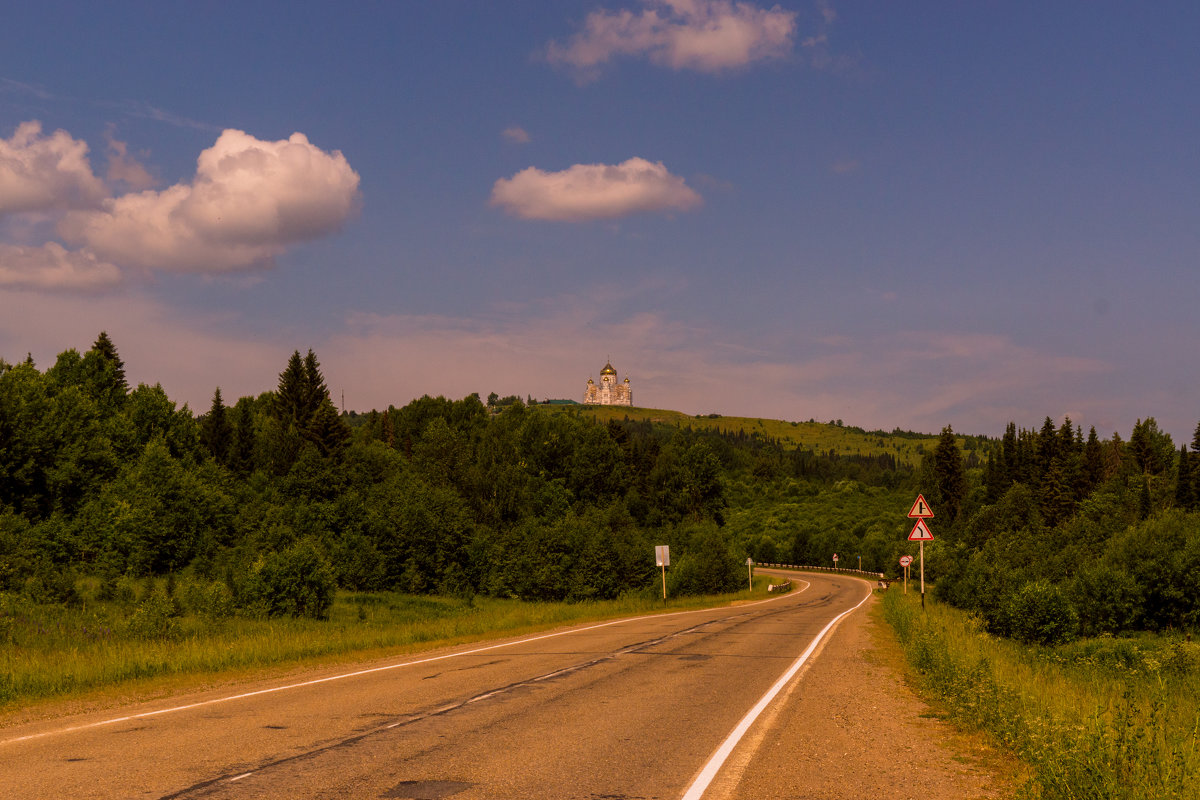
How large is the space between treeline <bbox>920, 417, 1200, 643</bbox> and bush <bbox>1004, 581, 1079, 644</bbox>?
1.8 inches

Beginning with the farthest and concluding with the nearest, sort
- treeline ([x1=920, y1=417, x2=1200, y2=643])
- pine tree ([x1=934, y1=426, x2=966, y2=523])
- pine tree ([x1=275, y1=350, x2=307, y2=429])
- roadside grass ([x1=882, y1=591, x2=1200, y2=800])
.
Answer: pine tree ([x1=934, y1=426, x2=966, y2=523]) < pine tree ([x1=275, y1=350, x2=307, y2=429]) < treeline ([x1=920, y1=417, x2=1200, y2=643]) < roadside grass ([x1=882, y1=591, x2=1200, y2=800])

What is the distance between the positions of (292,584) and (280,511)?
42.0 meters

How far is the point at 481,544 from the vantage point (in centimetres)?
6738

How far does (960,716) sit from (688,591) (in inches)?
1950

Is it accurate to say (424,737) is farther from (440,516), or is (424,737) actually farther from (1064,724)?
(440,516)

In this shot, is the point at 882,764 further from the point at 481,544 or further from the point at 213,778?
the point at 481,544

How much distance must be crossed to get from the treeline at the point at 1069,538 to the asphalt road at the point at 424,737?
29945 mm

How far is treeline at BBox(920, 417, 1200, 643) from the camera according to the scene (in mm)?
46219

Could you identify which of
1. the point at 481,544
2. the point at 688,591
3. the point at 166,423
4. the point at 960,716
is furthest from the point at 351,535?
the point at 960,716

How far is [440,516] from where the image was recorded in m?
68.2

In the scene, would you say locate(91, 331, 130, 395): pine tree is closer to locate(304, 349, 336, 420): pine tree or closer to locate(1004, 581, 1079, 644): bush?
locate(304, 349, 336, 420): pine tree

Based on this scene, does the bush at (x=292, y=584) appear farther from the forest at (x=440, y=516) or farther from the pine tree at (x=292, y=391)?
the pine tree at (x=292, y=391)

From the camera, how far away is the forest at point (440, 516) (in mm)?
47344

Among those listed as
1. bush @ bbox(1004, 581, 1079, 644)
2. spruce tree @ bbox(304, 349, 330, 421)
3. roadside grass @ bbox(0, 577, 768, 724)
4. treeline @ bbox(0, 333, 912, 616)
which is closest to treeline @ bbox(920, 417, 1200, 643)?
bush @ bbox(1004, 581, 1079, 644)
